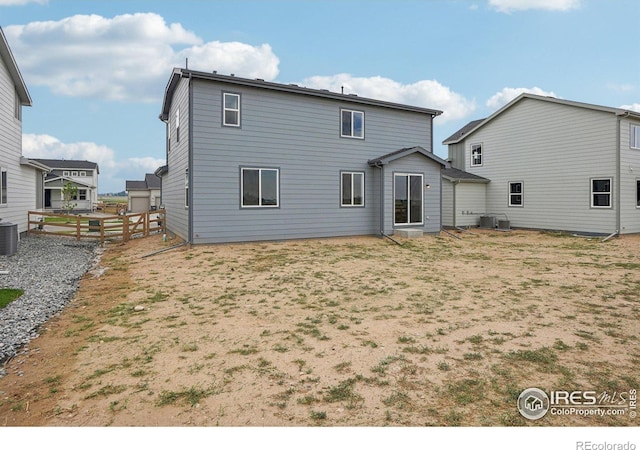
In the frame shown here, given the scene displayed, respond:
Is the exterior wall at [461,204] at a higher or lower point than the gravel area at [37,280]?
higher

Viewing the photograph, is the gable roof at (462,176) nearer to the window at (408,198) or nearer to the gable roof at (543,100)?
the gable roof at (543,100)

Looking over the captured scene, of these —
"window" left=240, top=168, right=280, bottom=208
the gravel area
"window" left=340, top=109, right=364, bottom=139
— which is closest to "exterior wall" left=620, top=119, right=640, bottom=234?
"window" left=340, top=109, right=364, bottom=139

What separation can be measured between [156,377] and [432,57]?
51.4ft

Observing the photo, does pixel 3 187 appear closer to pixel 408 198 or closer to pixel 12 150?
pixel 12 150

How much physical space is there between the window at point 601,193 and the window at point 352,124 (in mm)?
11163

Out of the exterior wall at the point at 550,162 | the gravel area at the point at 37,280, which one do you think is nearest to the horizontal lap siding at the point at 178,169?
the gravel area at the point at 37,280

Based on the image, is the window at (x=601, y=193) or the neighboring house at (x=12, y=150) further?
the window at (x=601, y=193)

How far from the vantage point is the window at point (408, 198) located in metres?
15.7

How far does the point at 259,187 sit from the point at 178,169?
3.95 m

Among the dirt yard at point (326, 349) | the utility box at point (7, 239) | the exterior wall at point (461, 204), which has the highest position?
the exterior wall at point (461, 204)

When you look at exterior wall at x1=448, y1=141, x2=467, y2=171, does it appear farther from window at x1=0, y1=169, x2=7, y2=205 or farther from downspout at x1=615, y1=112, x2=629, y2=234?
window at x1=0, y1=169, x2=7, y2=205

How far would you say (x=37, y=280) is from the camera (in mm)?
8164

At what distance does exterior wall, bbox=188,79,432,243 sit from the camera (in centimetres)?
1247
